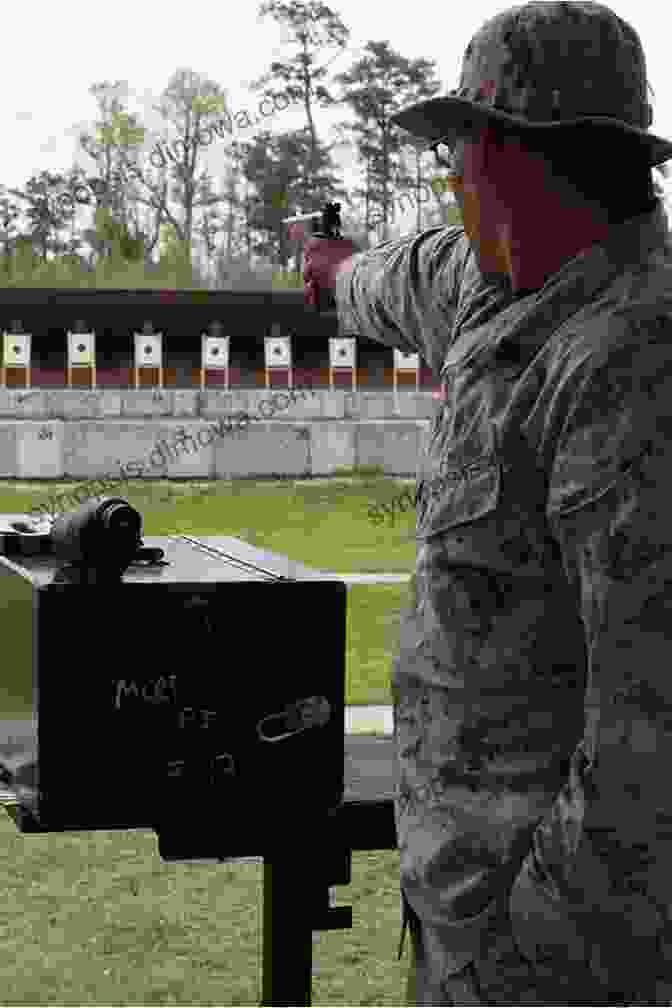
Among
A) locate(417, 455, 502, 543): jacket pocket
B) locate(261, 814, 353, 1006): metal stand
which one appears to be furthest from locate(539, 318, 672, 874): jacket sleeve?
locate(261, 814, 353, 1006): metal stand

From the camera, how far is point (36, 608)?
2244 mm

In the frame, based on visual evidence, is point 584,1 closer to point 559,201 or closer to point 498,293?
point 559,201

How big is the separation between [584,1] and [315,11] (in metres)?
22.5

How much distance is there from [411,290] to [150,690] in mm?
636

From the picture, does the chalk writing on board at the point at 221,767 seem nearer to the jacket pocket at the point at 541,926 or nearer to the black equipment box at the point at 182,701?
the black equipment box at the point at 182,701

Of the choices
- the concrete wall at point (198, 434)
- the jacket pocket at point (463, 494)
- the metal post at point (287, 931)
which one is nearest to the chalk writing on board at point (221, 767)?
the metal post at point (287, 931)

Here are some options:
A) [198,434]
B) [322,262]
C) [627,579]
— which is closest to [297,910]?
[322,262]

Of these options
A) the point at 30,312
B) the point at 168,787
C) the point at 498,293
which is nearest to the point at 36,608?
the point at 168,787

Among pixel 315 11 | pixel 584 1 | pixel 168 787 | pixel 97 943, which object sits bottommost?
pixel 97 943

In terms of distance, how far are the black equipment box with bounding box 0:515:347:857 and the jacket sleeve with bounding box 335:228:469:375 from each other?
0.37 meters

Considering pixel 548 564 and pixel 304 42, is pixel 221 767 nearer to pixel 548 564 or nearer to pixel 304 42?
pixel 548 564

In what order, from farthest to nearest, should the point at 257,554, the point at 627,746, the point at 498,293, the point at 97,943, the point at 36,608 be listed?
1. the point at 97,943
2. the point at 257,554
3. the point at 36,608
4. the point at 498,293
5. the point at 627,746

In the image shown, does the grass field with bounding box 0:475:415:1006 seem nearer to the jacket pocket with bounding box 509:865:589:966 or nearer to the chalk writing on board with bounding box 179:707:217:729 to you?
the chalk writing on board with bounding box 179:707:217:729

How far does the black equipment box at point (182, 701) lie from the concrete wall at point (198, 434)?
1487 cm
